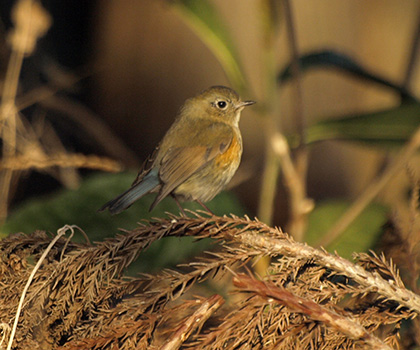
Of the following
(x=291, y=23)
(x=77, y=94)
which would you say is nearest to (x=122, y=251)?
(x=291, y=23)

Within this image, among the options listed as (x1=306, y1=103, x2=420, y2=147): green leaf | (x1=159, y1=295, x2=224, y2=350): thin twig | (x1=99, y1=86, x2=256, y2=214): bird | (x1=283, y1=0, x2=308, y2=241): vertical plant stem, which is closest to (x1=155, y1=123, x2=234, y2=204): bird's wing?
(x1=99, y1=86, x2=256, y2=214): bird

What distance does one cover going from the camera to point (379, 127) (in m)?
2.64

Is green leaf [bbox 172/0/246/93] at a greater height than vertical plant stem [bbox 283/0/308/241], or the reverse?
green leaf [bbox 172/0/246/93]

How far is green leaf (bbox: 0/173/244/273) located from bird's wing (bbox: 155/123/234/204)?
1.31 ft

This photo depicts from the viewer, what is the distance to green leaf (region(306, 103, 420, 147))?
2.60 m

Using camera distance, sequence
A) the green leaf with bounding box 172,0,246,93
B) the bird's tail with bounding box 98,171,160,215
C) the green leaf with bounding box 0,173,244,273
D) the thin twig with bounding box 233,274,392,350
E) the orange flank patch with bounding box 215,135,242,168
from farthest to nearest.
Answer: the green leaf with bounding box 172,0,246,93 → the green leaf with bounding box 0,173,244,273 → the orange flank patch with bounding box 215,135,242,168 → the bird's tail with bounding box 98,171,160,215 → the thin twig with bounding box 233,274,392,350

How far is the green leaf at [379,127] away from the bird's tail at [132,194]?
0.92 m

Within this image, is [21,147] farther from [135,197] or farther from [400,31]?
[400,31]

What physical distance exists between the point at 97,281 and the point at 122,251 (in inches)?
3.7

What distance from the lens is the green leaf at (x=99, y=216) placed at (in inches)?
90.6

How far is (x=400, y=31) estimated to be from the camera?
207 inches

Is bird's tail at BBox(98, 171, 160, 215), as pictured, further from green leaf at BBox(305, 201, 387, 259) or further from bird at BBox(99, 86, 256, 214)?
green leaf at BBox(305, 201, 387, 259)

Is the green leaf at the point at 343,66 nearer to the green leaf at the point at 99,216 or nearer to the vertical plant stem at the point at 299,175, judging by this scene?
the vertical plant stem at the point at 299,175

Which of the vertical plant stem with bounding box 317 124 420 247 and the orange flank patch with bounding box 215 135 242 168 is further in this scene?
the vertical plant stem with bounding box 317 124 420 247
